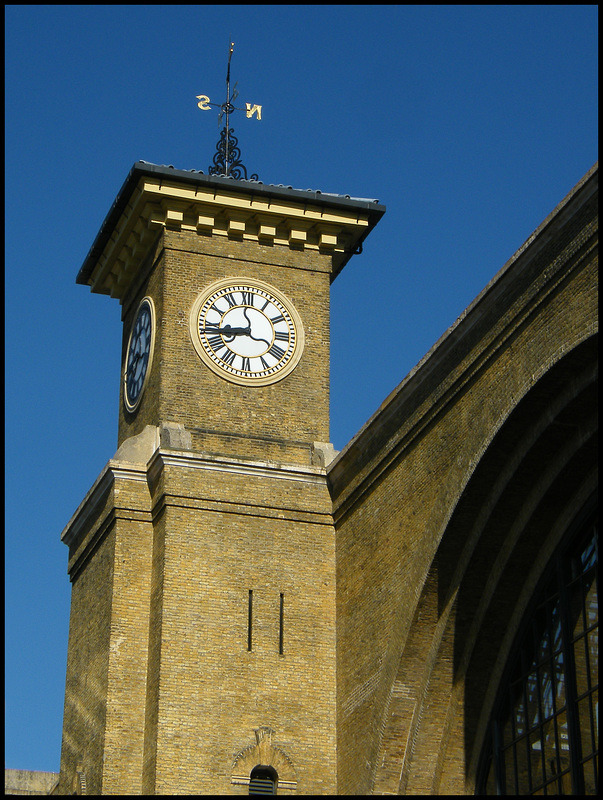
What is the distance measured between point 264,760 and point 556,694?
567 cm

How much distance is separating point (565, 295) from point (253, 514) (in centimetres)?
804

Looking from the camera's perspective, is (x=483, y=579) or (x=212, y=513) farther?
(x=212, y=513)

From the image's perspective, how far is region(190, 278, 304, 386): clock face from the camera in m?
26.3

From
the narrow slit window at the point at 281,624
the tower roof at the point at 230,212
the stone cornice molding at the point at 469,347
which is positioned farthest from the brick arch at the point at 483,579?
the tower roof at the point at 230,212

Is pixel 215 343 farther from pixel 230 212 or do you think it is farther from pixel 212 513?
pixel 212 513

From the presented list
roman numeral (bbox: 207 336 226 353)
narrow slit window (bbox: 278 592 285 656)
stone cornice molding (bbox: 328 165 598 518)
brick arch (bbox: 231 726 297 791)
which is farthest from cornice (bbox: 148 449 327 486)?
brick arch (bbox: 231 726 297 791)

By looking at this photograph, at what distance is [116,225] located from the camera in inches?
1112

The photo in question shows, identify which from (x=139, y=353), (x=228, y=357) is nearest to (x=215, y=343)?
(x=228, y=357)

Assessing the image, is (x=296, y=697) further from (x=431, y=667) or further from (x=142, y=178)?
(x=142, y=178)

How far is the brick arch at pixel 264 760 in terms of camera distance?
893 inches

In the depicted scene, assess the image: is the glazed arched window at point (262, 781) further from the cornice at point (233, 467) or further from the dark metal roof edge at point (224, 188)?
the dark metal roof edge at point (224, 188)

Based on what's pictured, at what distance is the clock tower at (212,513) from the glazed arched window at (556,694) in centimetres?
385

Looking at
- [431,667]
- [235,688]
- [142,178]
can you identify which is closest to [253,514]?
[235,688]

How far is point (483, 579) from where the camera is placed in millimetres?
21141
